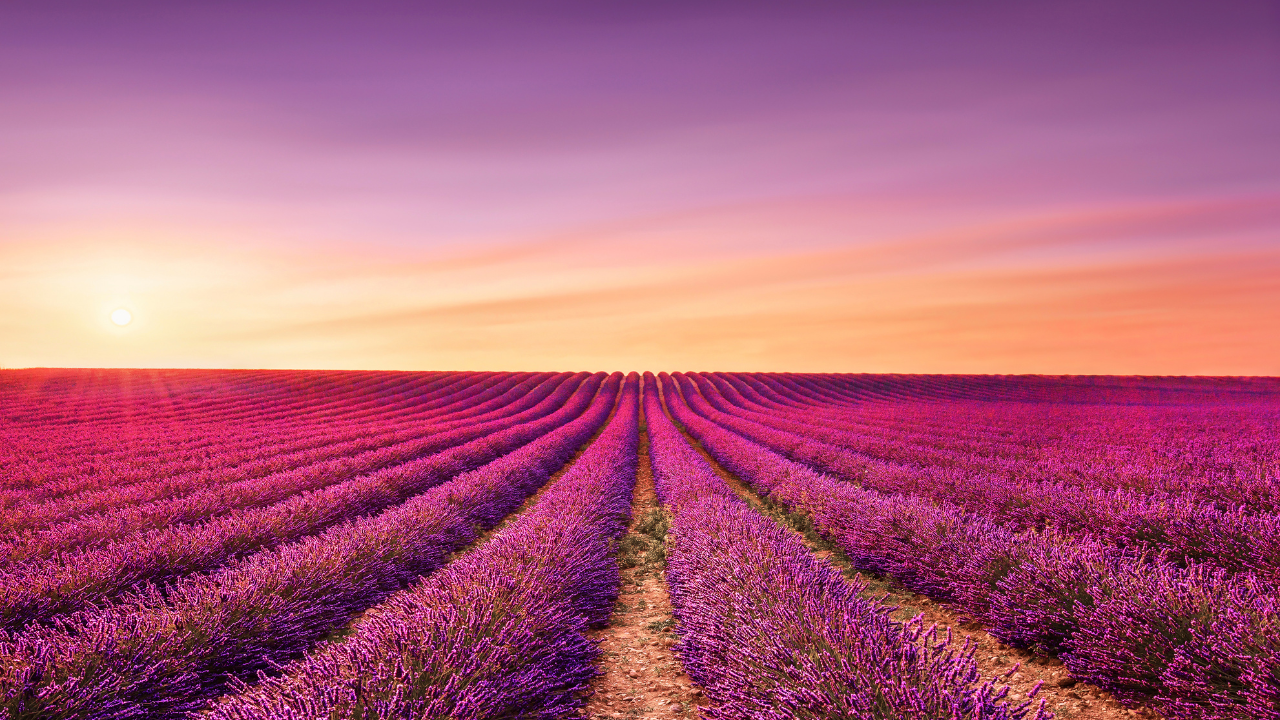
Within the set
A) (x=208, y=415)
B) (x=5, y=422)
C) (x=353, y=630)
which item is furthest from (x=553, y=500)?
(x=5, y=422)

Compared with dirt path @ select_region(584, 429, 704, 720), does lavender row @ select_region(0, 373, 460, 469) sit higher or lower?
higher

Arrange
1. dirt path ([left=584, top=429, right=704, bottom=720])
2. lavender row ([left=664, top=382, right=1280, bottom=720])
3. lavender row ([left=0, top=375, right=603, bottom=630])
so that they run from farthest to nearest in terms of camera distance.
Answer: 1. lavender row ([left=0, top=375, right=603, bottom=630])
2. dirt path ([left=584, top=429, right=704, bottom=720])
3. lavender row ([left=664, top=382, right=1280, bottom=720])

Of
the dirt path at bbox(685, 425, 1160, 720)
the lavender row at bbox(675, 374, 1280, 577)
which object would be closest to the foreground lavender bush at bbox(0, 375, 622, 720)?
the dirt path at bbox(685, 425, 1160, 720)

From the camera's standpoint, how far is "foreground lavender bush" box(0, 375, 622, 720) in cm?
292

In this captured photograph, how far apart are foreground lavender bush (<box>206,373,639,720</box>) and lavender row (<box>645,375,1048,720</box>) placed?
0.84m

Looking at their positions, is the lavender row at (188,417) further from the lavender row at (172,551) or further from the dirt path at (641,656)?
the dirt path at (641,656)

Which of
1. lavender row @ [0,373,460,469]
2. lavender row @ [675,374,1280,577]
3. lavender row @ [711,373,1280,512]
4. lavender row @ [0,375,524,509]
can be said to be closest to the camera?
lavender row @ [675,374,1280,577]

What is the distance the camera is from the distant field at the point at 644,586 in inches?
109

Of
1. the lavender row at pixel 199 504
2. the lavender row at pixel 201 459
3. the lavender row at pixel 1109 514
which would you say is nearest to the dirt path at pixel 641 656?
the lavender row at pixel 1109 514

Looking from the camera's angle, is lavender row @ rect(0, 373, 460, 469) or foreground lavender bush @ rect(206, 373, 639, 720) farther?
lavender row @ rect(0, 373, 460, 469)

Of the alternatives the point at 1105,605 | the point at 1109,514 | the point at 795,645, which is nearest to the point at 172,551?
the point at 795,645

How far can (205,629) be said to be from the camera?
11.8 ft

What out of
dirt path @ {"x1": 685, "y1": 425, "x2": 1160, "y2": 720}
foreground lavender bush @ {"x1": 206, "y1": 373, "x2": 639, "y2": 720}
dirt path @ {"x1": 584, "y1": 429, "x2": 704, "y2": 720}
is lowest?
dirt path @ {"x1": 584, "y1": 429, "x2": 704, "y2": 720}

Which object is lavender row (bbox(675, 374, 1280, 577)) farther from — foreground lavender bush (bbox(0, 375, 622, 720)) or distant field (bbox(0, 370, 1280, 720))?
foreground lavender bush (bbox(0, 375, 622, 720))
